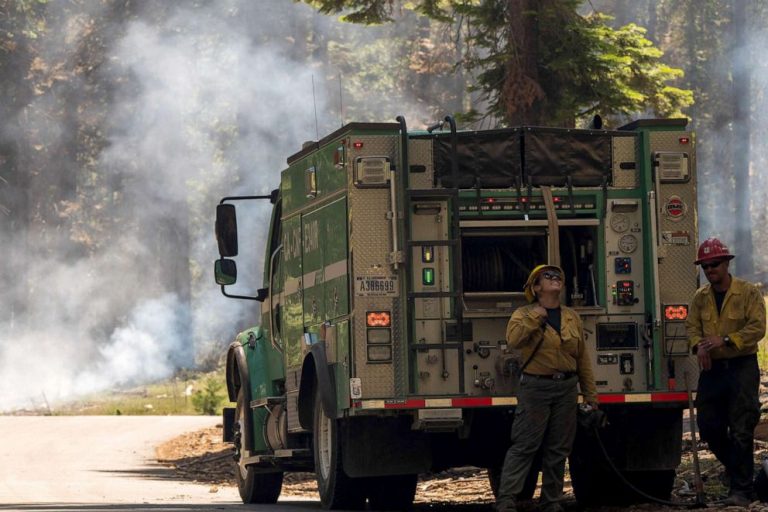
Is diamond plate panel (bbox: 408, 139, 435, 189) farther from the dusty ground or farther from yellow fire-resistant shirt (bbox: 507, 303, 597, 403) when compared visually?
the dusty ground

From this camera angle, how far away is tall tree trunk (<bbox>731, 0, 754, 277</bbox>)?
64.0 metres

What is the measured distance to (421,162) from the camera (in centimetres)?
1251

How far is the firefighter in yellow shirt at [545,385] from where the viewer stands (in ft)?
37.1

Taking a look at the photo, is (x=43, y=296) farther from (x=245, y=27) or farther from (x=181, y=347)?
(x=245, y=27)

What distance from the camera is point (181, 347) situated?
55000 millimetres

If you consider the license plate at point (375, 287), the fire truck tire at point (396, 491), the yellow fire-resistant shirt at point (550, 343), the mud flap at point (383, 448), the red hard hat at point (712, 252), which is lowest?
the fire truck tire at point (396, 491)

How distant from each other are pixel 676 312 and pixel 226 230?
14.8 feet

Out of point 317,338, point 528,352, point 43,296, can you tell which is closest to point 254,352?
point 317,338

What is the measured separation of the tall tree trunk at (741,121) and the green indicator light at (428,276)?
5191 cm

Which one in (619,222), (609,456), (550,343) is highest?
(619,222)

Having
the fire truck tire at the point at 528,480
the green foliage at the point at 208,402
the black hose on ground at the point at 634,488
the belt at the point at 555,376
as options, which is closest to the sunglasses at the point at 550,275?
the belt at the point at 555,376

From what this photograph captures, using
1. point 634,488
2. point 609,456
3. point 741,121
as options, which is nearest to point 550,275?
point 634,488

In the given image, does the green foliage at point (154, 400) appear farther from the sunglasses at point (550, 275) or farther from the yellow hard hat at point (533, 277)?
the sunglasses at point (550, 275)

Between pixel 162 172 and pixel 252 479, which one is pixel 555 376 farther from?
pixel 162 172
